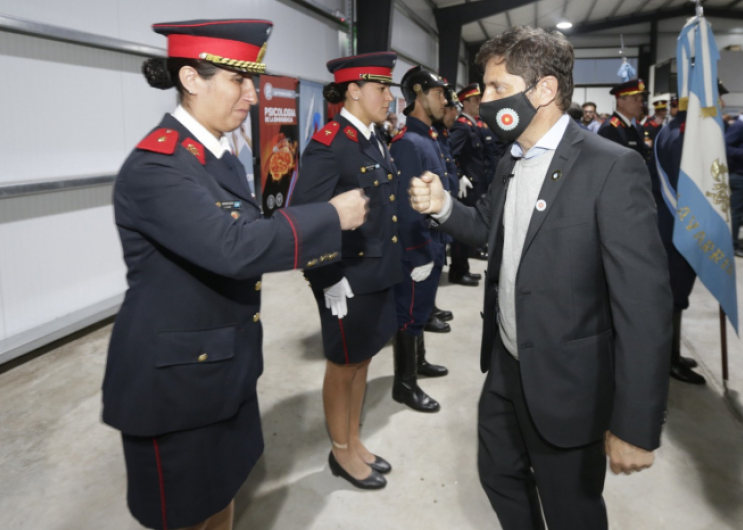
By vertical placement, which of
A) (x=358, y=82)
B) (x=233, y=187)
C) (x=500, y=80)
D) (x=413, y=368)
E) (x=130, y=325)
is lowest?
(x=413, y=368)

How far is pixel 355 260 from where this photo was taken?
2.16 m

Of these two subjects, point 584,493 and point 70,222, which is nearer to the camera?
point 584,493

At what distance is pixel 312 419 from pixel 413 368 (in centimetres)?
60

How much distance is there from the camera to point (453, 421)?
2.82 m

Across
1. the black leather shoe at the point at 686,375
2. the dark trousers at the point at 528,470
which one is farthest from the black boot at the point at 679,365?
the dark trousers at the point at 528,470

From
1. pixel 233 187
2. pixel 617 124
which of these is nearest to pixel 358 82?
pixel 233 187

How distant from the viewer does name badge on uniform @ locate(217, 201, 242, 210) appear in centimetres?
126

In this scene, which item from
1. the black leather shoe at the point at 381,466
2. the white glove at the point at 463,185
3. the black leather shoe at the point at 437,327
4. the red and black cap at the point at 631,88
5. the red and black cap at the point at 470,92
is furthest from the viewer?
the red and black cap at the point at 470,92

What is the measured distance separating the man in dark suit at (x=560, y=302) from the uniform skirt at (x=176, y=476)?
76 cm

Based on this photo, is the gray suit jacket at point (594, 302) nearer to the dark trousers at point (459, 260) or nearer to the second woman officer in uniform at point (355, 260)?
the second woman officer in uniform at point (355, 260)

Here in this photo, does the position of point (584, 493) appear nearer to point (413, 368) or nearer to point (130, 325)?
point (130, 325)

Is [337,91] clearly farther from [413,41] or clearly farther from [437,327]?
[413,41]

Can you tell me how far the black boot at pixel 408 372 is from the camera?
9.60 ft

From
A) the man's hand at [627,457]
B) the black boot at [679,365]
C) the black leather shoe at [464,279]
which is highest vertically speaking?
the man's hand at [627,457]
